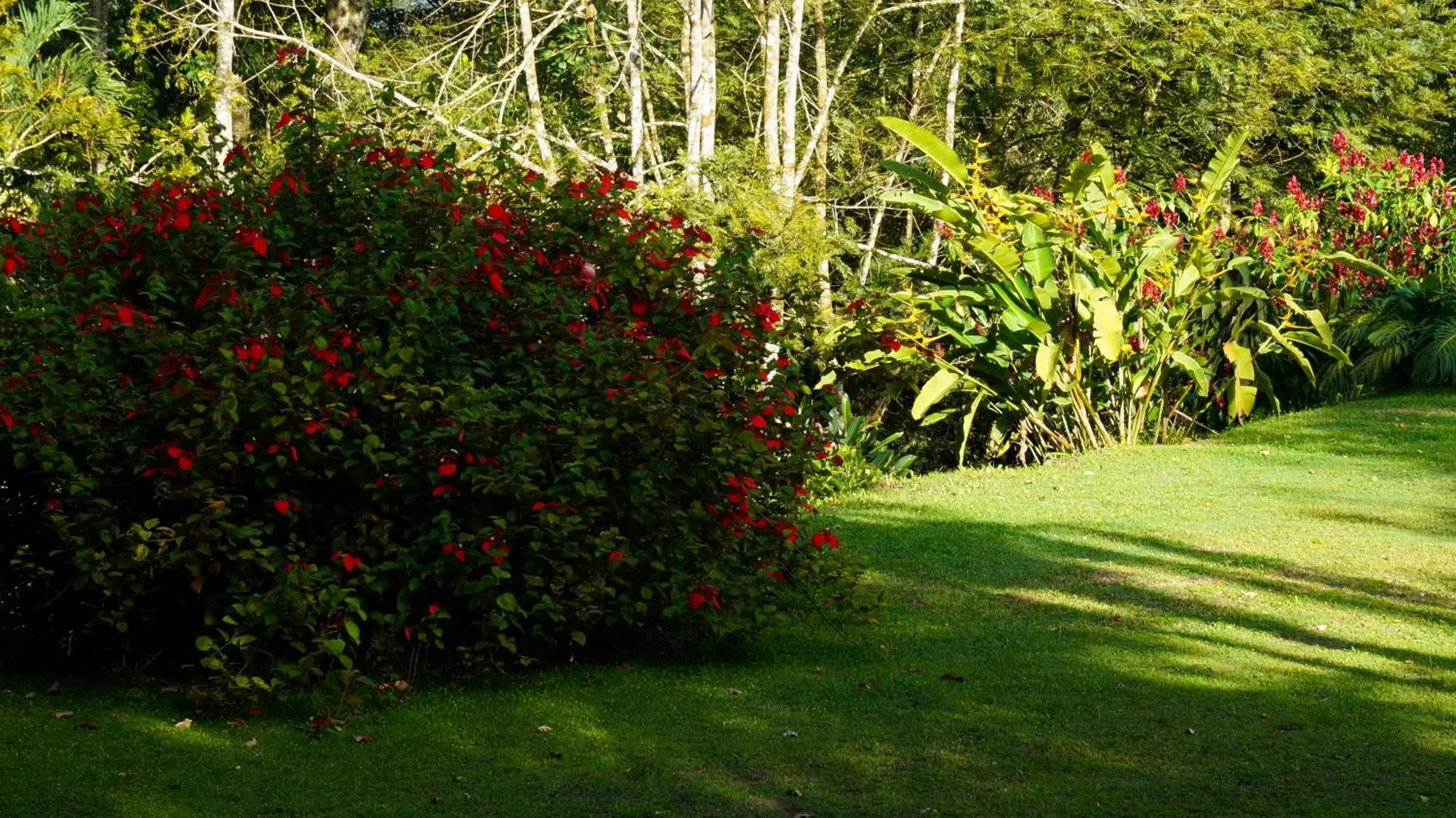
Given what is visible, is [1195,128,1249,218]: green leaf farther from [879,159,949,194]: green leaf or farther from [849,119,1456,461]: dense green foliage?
[879,159,949,194]: green leaf

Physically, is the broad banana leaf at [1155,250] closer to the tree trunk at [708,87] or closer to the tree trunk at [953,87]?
the tree trunk at [708,87]

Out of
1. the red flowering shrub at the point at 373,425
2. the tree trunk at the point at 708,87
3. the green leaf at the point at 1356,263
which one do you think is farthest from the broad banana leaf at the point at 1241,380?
the red flowering shrub at the point at 373,425

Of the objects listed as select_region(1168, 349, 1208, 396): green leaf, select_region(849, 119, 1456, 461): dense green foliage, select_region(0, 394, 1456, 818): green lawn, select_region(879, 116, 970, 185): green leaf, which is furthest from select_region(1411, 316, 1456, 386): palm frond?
select_region(0, 394, 1456, 818): green lawn

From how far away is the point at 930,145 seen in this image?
35.6 ft

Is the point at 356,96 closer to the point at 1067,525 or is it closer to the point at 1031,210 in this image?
the point at 1031,210

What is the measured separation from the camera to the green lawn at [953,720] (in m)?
4.43

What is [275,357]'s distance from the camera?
5.22 meters

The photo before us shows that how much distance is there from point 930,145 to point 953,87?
22.7 feet

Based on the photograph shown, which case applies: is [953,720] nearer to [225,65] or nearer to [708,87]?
[708,87]

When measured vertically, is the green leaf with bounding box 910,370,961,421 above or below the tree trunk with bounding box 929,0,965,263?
below

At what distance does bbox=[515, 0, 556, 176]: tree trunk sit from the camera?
43.9 ft

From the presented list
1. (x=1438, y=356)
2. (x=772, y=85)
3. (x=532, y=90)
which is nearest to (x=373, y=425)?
→ (x=532, y=90)

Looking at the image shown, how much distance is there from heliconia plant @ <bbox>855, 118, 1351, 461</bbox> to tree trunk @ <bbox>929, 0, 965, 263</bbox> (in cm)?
476

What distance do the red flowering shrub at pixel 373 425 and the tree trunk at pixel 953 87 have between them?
36.0 feet
